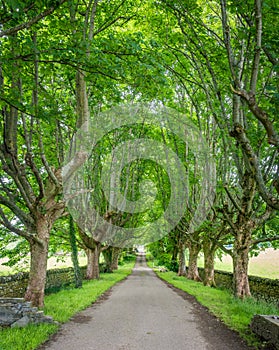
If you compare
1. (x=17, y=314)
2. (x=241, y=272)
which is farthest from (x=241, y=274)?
(x=17, y=314)

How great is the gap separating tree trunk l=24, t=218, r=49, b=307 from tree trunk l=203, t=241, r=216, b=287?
13.1 metres

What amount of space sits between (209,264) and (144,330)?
45.2 feet

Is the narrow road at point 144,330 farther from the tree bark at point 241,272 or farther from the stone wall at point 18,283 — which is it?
the stone wall at point 18,283

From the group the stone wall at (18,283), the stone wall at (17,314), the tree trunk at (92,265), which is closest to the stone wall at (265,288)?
the stone wall at (17,314)

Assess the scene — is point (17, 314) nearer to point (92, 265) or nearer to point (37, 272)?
point (37, 272)

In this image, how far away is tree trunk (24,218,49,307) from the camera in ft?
30.1

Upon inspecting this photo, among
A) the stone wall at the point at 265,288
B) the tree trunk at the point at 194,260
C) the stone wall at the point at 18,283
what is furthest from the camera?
the tree trunk at the point at 194,260

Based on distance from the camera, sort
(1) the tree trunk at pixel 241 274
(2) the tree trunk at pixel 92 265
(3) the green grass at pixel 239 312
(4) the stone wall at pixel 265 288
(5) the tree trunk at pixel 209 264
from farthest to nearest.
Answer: (2) the tree trunk at pixel 92 265 < (5) the tree trunk at pixel 209 264 < (4) the stone wall at pixel 265 288 < (1) the tree trunk at pixel 241 274 < (3) the green grass at pixel 239 312

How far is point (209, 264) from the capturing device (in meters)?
20.6

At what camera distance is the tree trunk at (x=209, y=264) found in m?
19.8

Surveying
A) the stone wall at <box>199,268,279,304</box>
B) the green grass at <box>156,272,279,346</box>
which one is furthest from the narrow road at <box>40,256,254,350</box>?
the stone wall at <box>199,268,279,304</box>

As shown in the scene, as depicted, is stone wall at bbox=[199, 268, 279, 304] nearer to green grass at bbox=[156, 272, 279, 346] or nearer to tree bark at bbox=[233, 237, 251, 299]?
tree bark at bbox=[233, 237, 251, 299]

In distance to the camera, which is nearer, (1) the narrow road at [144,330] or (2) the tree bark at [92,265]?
(1) the narrow road at [144,330]

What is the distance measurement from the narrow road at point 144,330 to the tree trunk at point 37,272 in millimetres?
1305
